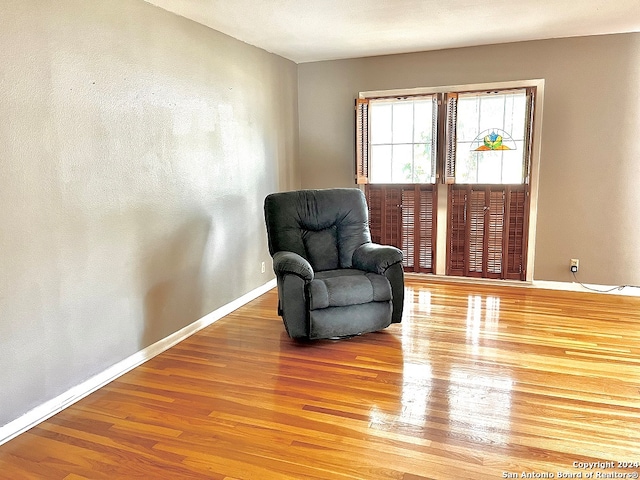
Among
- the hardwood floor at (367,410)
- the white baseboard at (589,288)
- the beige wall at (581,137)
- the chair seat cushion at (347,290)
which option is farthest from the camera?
the white baseboard at (589,288)

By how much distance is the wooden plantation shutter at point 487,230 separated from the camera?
4.71 metres

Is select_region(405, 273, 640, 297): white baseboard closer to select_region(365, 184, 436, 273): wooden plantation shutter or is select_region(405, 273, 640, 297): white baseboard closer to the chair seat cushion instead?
select_region(365, 184, 436, 273): wooden plantation shutter

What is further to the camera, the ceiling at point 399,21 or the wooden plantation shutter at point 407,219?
the wooden plantation shutter at point 407,219

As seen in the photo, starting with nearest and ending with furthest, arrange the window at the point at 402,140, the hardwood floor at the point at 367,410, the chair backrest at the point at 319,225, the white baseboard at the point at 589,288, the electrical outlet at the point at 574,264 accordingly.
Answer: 1. the hardwood floor at the point at 367,410
2. the chair backrest at the point at 319,225
3. the white baseboard at the point at 589,288
4. the electrical outlet at the point at 574,264
5. the window at the point at 402,140

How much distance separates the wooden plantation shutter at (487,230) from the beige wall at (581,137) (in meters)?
0.20

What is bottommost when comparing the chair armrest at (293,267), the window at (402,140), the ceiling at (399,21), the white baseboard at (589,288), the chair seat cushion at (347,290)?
the white baseboard at (589,288)

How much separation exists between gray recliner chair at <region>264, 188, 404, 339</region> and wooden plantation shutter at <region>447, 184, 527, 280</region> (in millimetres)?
1434

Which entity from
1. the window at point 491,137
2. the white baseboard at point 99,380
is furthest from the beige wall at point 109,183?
the window at point 491,137

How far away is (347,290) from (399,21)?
215cm

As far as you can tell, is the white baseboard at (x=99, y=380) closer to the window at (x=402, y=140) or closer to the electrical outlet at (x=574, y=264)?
the window at (x=402, y=140)

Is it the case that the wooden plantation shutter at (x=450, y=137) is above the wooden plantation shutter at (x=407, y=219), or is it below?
above

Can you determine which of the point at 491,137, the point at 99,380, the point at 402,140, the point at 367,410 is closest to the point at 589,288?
the point at 491,137

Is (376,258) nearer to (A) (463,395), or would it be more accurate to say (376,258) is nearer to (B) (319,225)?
(B) (319,225)

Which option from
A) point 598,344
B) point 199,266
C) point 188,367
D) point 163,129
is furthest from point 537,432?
point 163,129
